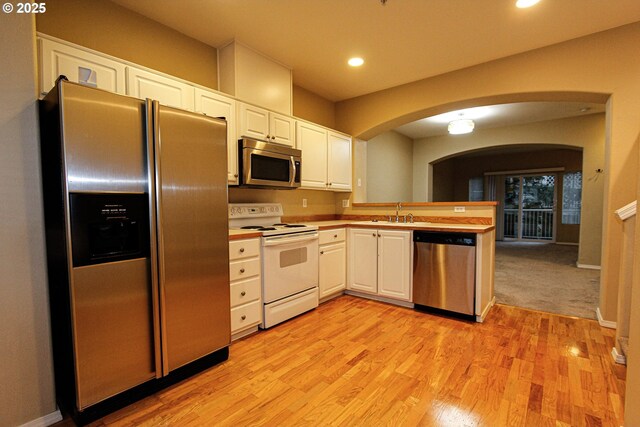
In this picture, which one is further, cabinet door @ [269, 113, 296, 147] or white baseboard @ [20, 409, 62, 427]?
cabinet door @ [269, 113, 296, 147]

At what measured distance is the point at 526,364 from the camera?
82.4 inches

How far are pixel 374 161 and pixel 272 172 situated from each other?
3.33 metres

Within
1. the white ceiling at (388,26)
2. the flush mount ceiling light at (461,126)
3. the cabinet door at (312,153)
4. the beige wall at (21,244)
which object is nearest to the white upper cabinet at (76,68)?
the beige wall at (21,244)

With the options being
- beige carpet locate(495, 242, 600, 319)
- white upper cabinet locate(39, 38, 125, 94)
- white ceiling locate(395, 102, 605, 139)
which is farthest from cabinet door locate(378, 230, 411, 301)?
white ceiling locate(395, 102, 605, 139)

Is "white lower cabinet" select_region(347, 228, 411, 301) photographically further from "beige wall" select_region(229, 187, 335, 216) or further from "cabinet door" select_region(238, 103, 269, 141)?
"cabinet door" select_region(238, 103, 269, 141)

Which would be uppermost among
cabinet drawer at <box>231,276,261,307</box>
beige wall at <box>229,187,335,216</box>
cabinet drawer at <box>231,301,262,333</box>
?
beige wall at <box>229,187,335,216</box>

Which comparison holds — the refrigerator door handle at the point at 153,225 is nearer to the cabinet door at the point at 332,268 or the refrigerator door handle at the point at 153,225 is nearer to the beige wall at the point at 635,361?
the cabinet door at the point at 332,268

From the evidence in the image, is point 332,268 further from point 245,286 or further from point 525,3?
point 525,3

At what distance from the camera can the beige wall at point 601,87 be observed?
2578 millimetres

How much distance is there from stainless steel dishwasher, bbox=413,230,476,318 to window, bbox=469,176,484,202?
765 centimetres

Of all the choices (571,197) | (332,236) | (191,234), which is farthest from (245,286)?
(571,197)

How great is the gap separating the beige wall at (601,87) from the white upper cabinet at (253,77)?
196 cm

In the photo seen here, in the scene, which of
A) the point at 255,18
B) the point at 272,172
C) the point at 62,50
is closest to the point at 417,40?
the point at 255,18

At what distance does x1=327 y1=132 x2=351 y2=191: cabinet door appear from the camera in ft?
12.7
